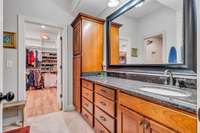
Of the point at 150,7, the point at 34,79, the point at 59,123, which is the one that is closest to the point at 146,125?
the point at 150,7

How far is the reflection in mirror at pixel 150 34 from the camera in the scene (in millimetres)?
1552

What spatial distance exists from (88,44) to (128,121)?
1946 mm

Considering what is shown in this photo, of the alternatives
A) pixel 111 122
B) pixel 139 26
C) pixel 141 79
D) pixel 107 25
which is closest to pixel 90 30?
pixel 107 25

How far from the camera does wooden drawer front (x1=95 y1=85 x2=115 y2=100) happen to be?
1.60 metres

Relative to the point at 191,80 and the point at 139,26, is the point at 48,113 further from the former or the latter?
the point at 191,80

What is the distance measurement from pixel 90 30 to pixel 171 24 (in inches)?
66.8

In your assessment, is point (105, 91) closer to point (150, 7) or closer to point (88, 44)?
point (150, 7)

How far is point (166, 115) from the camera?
36.7 inches

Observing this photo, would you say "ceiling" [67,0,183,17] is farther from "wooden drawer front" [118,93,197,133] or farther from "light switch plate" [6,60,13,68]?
"light switch plate" [6,60,13,68]

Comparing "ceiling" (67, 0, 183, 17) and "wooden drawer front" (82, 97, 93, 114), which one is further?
"wooden drawer front" (82, 97, 93, 114)

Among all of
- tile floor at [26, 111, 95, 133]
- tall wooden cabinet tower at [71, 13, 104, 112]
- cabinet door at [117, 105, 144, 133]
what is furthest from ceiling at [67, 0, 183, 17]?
tile floor at [26, 111, 95, 133]

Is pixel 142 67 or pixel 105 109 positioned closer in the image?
pixel 105 109

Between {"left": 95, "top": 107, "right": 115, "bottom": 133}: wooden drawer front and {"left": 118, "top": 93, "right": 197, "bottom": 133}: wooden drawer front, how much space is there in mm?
439

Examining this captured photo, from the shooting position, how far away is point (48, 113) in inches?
121
